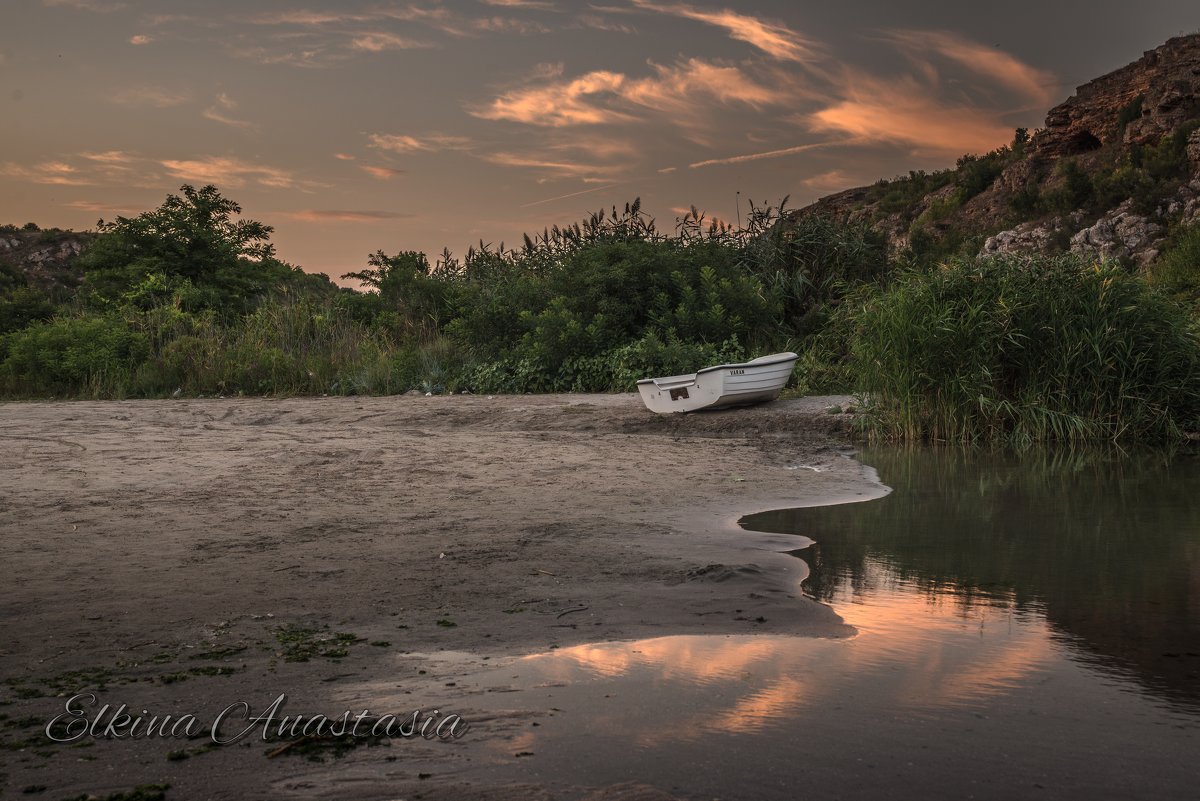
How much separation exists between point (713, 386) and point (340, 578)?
7.88 meters

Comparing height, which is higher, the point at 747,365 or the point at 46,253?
the point at 46,253

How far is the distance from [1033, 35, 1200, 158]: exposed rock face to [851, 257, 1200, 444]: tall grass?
46079 mm

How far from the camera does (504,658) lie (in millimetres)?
3471

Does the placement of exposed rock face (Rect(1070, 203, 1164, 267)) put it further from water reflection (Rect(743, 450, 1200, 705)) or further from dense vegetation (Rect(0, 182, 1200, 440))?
water reflection (Rect(743, 450, 1200, 705))

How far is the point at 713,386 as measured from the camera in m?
12.0

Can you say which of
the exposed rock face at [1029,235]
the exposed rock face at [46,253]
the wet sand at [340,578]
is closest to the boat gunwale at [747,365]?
the wet sand at [340,578]

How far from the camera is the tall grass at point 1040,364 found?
10977 millimetres

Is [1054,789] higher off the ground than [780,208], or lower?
lower

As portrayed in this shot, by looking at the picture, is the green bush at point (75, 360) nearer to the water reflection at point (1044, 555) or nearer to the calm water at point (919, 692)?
the water reflection at point (1044, 555)

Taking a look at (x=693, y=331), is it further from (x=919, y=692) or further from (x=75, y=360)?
(x=919, y=692)

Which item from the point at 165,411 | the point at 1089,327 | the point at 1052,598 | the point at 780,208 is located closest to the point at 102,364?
the point at 165,411

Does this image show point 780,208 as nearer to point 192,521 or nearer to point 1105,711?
point 192,521

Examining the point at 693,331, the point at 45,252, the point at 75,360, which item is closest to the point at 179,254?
the point at 75,360

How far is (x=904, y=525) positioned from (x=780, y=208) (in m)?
14.8
